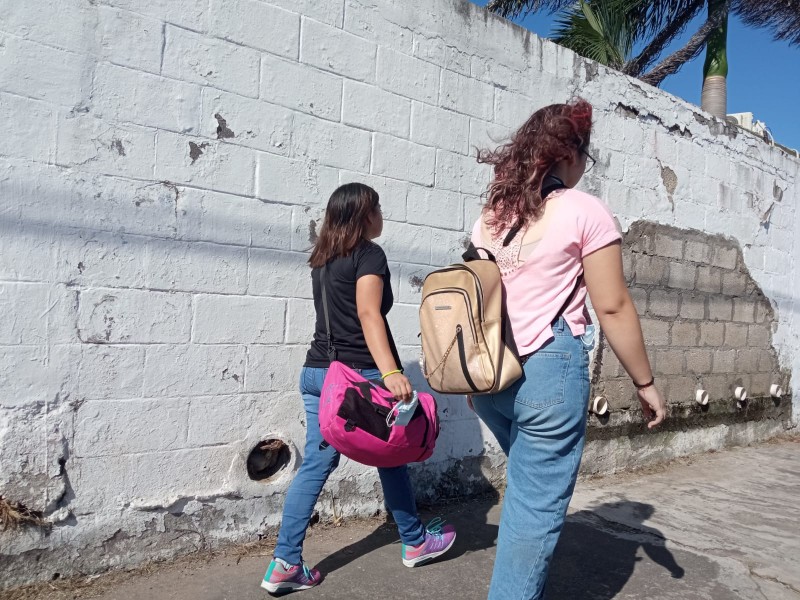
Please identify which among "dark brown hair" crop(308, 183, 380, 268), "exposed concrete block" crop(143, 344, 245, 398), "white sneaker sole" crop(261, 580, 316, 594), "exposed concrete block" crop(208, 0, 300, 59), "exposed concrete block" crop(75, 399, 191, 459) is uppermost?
"exposed concrete block" crop(208, 0, 300, 59)

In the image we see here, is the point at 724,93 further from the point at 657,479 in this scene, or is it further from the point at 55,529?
the point at 55,529

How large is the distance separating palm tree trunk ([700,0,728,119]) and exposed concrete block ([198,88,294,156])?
28.5 ft

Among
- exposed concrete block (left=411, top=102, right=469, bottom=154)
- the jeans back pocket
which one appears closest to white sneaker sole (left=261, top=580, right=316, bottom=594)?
the jeans back pocket

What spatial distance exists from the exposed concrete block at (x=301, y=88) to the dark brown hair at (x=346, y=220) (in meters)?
0.72

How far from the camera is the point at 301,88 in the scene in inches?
127

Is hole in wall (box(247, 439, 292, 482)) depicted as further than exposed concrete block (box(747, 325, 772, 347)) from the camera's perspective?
No

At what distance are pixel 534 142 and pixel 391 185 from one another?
151 centimetres

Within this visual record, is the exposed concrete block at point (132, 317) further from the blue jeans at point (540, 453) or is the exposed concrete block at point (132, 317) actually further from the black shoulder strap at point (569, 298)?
the black shoulder strap at point (569, 298)

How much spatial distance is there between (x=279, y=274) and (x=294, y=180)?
0.44 m

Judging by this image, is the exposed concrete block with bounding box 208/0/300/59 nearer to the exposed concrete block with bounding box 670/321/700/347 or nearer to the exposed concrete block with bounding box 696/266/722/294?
the exposed concrete block with bounding box 670/321/700/347

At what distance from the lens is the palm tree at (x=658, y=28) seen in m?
11.1

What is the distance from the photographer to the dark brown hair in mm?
2676

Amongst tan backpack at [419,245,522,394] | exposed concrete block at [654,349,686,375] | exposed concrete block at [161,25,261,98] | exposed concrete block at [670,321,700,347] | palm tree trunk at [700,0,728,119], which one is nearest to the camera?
tan backpack at [419,245,522,394]

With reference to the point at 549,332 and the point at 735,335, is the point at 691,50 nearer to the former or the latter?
the point at 735,335
